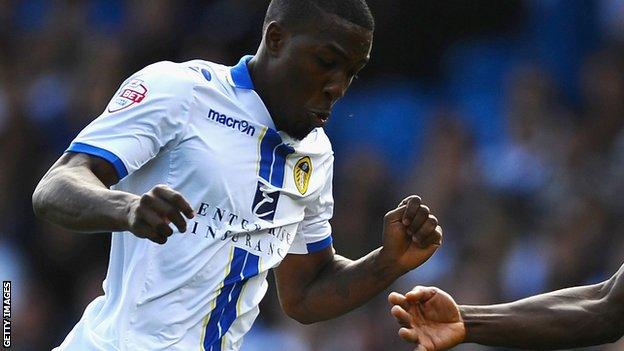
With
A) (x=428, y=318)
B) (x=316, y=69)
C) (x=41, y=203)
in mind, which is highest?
(x=316, y=69)

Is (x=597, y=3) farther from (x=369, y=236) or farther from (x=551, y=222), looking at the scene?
(x=369, y=236)

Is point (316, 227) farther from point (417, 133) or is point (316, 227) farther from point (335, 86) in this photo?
point (417, 133)

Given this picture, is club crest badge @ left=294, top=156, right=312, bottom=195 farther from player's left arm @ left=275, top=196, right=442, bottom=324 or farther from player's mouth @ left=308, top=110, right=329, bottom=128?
player's left arm @ left=275, top=196, right=442, bottom=324

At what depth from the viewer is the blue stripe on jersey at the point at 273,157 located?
487 cm

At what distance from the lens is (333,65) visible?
15.9 ft

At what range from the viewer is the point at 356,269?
209 inches

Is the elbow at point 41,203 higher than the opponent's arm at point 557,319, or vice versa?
the elbow at point 41,203

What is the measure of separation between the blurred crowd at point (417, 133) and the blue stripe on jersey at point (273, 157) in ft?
12.6

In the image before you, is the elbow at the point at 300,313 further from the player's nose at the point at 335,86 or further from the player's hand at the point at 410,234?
the player's nose at the point at 335,86

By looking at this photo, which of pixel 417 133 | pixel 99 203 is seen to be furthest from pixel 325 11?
pixel 417 133

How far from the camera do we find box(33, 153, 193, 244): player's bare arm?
3783 mm

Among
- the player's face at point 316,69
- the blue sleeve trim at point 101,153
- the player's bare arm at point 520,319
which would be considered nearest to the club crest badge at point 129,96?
the blue sleeve trim at point 101,153

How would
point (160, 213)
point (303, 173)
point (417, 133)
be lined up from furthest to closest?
point (417, 133) → point (303, 173) → point (160, 213)

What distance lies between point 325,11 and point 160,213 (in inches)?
54.5
